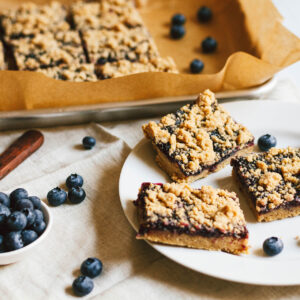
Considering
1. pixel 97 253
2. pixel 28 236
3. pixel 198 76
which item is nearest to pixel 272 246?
pixel 97 253

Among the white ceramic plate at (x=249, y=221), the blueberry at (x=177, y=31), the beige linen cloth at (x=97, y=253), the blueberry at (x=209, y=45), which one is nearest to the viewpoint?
→ the white ceramic plate at (x=249, y=221)

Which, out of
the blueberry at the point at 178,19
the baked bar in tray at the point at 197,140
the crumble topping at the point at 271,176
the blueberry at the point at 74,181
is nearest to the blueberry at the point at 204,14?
the blueberry at the point at 178,19

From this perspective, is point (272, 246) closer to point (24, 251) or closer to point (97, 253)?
point (97, 253)

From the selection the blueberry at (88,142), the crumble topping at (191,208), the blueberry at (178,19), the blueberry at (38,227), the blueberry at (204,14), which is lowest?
A: the blueberry at (88,142)

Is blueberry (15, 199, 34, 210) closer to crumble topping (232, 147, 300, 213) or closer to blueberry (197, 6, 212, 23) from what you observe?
crumble topping (232, 147, 300, 213)

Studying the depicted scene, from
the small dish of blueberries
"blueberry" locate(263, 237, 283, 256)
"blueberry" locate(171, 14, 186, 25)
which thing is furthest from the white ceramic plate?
"blueberry" locate(171, 14, 186, 25)

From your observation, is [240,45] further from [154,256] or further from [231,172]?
[154,256]

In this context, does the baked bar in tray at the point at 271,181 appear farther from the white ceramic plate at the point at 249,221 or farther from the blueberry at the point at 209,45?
the blueberry at the point at 209,45
